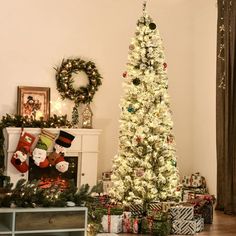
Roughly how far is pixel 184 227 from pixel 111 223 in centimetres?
91

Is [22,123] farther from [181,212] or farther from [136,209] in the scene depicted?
[181,212]

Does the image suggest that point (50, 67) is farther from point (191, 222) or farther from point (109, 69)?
point (191, 222)

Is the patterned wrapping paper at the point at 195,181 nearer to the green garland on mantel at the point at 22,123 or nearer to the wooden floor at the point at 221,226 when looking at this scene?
the wooden floor at the point at 221,226

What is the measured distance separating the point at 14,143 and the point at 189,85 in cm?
358

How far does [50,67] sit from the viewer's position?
26.4ft

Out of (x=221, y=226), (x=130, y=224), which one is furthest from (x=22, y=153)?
(x=221, y=226)

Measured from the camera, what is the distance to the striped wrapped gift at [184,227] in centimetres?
586

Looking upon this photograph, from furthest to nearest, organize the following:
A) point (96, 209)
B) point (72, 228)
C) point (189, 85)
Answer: point (189, 85) → point (96, 209) → point (72, 228)

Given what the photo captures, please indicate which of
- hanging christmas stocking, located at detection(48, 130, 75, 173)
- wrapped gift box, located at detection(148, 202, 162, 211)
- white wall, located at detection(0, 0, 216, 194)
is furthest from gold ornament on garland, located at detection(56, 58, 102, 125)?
wrapped gift box, located at detection(148, 202, 162, 211)

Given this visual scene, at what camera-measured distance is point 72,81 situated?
8.12 meters

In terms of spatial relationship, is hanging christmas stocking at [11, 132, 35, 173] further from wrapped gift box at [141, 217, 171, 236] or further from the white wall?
wrapped gift box at [141, 217, 171, 236]

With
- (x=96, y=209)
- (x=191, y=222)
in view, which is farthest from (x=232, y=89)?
(x=96, y=209)

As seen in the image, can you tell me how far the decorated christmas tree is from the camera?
6.43 metres

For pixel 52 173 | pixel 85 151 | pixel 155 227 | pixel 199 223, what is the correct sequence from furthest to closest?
pixel 85 151
pixel 52 173
pixel 199 223
pixel 155 227
